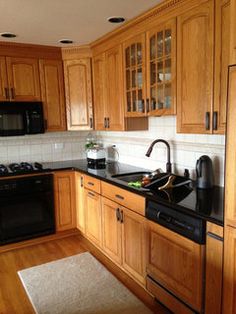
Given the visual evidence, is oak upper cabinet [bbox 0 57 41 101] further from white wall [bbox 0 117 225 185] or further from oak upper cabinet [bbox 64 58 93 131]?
white wall [bbox 0 117 225 185]

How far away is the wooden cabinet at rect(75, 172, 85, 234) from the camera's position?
10.8 feet

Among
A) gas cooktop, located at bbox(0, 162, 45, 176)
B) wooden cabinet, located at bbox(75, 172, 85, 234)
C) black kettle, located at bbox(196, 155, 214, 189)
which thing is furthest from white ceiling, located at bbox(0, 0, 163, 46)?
wooden cabinet, located at bbox(75, 172, 85, 234)

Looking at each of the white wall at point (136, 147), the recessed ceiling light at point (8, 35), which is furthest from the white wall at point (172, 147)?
the recessed ceiling light at point (8, 35)

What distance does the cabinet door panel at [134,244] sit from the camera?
2.22 m

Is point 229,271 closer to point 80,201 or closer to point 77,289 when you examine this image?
point 77,289

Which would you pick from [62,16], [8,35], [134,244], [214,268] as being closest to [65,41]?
[8,35]

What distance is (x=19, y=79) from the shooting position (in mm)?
3332

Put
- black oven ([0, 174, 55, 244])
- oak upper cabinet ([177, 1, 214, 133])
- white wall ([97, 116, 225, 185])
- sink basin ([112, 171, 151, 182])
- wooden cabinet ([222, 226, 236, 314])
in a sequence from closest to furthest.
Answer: wooden cabinet ([222, 226, 236, 314]) → oak upper cabinet ([177, 1, 214, 133]) → white wall ([97, 116, 225, 185]) → sink basin ([112, 171, 151, 182]) → black oven ([0, 174, 55, 244])

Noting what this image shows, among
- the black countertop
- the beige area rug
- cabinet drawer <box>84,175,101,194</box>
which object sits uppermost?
the black countertop

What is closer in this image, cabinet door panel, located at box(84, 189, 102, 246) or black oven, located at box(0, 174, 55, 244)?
cabinet door panel, located at box(84, 189, 102, 246)

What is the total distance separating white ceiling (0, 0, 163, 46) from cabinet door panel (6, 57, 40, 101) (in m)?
0.31

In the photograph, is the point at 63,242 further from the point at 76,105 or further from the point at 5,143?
the point at 76,105

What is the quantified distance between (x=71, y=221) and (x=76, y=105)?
148cm

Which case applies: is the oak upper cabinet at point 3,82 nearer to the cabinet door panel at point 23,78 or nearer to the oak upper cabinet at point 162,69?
the cabinet door panel at point 23,78
